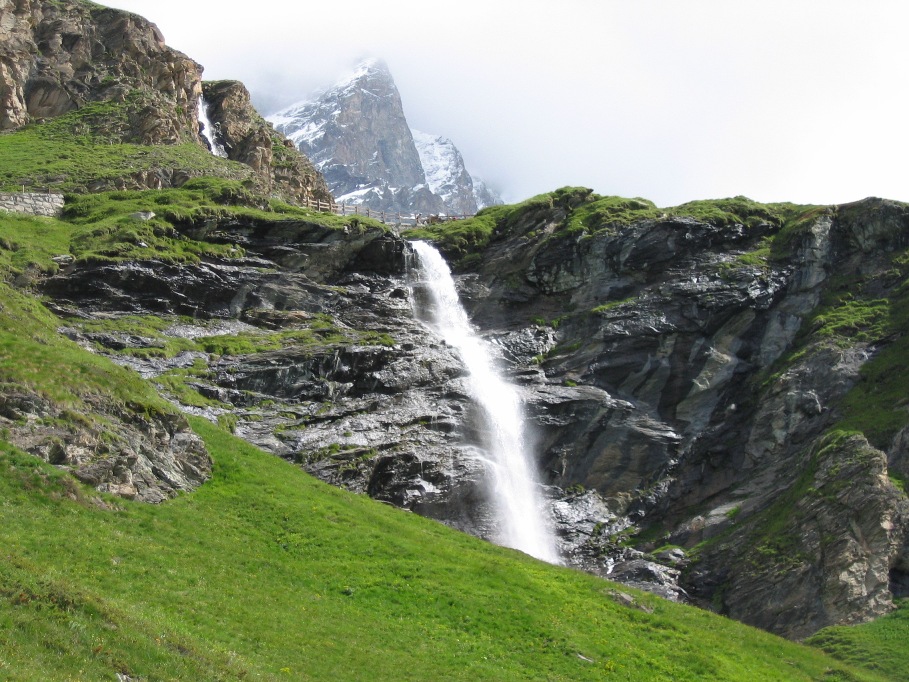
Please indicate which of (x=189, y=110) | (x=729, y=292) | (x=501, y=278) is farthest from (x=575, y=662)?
(x=189, y=110)

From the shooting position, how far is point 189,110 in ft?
309

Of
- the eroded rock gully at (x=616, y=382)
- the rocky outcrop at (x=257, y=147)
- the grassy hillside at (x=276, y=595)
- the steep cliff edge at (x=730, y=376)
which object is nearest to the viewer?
the grassy hillside at (x=276, y=595)

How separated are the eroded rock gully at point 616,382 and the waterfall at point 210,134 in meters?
31.4

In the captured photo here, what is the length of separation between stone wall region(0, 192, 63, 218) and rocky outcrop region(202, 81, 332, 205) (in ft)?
78.6

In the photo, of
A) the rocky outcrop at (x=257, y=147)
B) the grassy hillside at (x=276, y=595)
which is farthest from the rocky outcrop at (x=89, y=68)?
the grassy hillside at (x=276, y=595)

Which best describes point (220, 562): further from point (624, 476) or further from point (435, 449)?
point (624, 476)

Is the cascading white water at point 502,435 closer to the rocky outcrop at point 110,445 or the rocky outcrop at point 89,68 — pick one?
the rocky outcrop at point 110,445

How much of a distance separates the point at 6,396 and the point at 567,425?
35553mm

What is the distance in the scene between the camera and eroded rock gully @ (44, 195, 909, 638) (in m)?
46.5

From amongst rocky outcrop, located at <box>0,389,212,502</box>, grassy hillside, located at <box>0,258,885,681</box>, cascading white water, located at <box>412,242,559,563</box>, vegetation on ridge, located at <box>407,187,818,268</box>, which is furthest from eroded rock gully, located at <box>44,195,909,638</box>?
rocky outcrop, located at <box>0,389,212,502</box>

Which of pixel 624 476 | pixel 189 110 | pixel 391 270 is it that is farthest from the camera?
pixel 189 110

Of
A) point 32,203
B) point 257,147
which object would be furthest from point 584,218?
point 32,203

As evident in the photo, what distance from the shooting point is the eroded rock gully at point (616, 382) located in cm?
4653

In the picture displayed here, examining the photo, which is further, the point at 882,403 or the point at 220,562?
the point at 882,403
